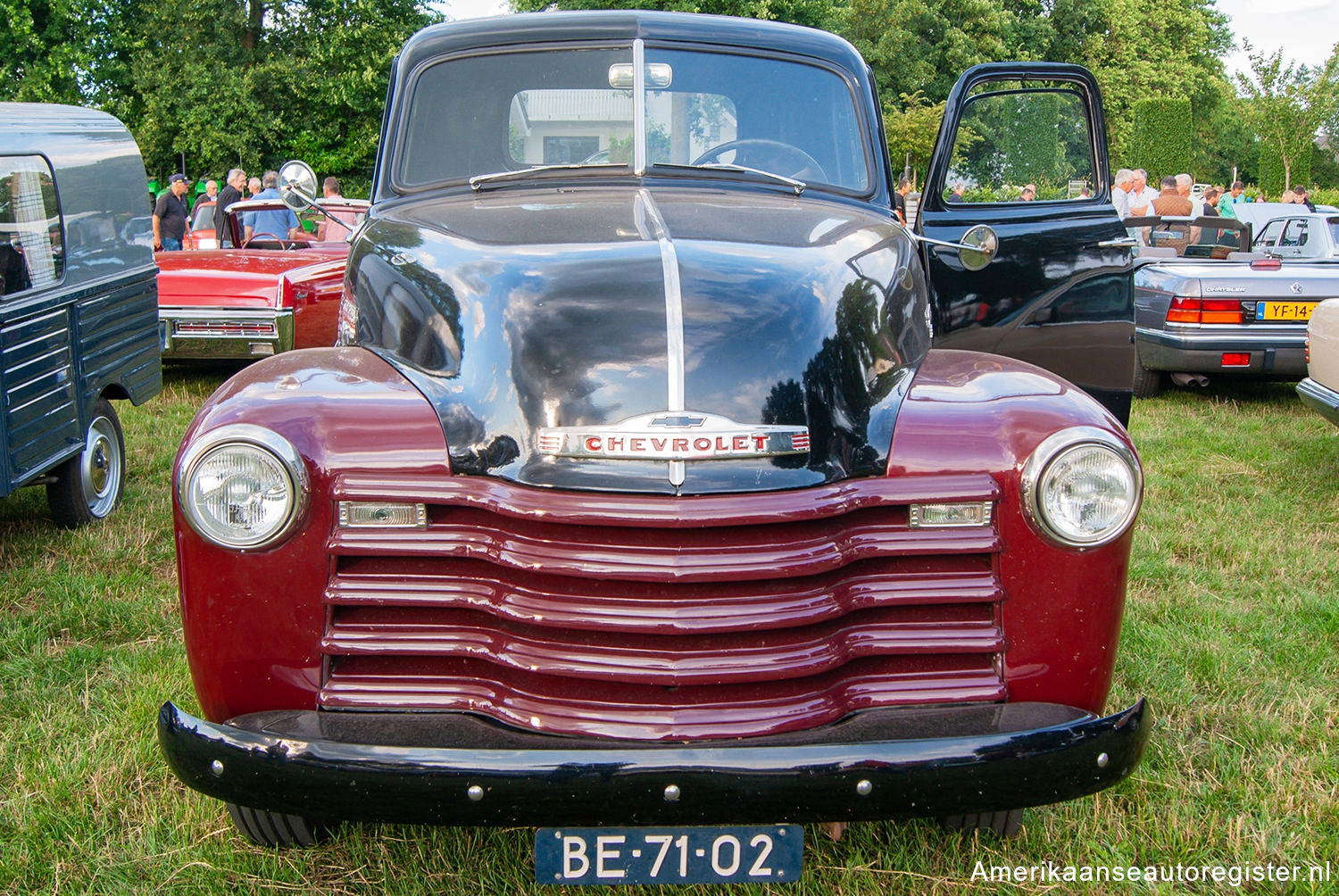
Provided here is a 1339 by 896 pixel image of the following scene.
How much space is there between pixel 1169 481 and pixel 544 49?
14.3 feet

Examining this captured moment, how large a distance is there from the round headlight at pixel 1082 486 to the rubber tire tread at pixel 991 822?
2.77 feet

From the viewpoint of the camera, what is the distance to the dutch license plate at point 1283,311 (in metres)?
8.19

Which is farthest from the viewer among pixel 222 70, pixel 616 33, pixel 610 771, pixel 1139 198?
pixel 222 70

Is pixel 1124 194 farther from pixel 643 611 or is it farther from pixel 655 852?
pixel 655 852

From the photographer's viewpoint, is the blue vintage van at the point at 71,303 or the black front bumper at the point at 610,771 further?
the blue vintage van at the point at 71,303

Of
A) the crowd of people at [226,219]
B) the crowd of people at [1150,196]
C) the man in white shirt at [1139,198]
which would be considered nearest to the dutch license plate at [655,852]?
the crowd of people at [226,219]

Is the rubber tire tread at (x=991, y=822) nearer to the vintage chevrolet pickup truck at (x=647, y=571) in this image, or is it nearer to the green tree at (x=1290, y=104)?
the vintage chevrolet pickup truck at (x=647, y=571)

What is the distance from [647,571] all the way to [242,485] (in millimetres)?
834

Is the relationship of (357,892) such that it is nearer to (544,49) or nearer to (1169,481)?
(544,49)

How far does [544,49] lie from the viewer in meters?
3.86

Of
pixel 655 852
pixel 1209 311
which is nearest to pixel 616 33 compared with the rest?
pixel 655 852

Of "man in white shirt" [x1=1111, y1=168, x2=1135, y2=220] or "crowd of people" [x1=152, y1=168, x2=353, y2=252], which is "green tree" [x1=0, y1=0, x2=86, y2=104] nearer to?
"crowd of people" [x1=152, y1=168, x2=353, y2=252]

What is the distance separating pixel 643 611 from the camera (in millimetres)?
2205

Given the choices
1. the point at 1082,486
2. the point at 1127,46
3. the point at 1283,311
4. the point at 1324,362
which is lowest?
the point at 1324,362
